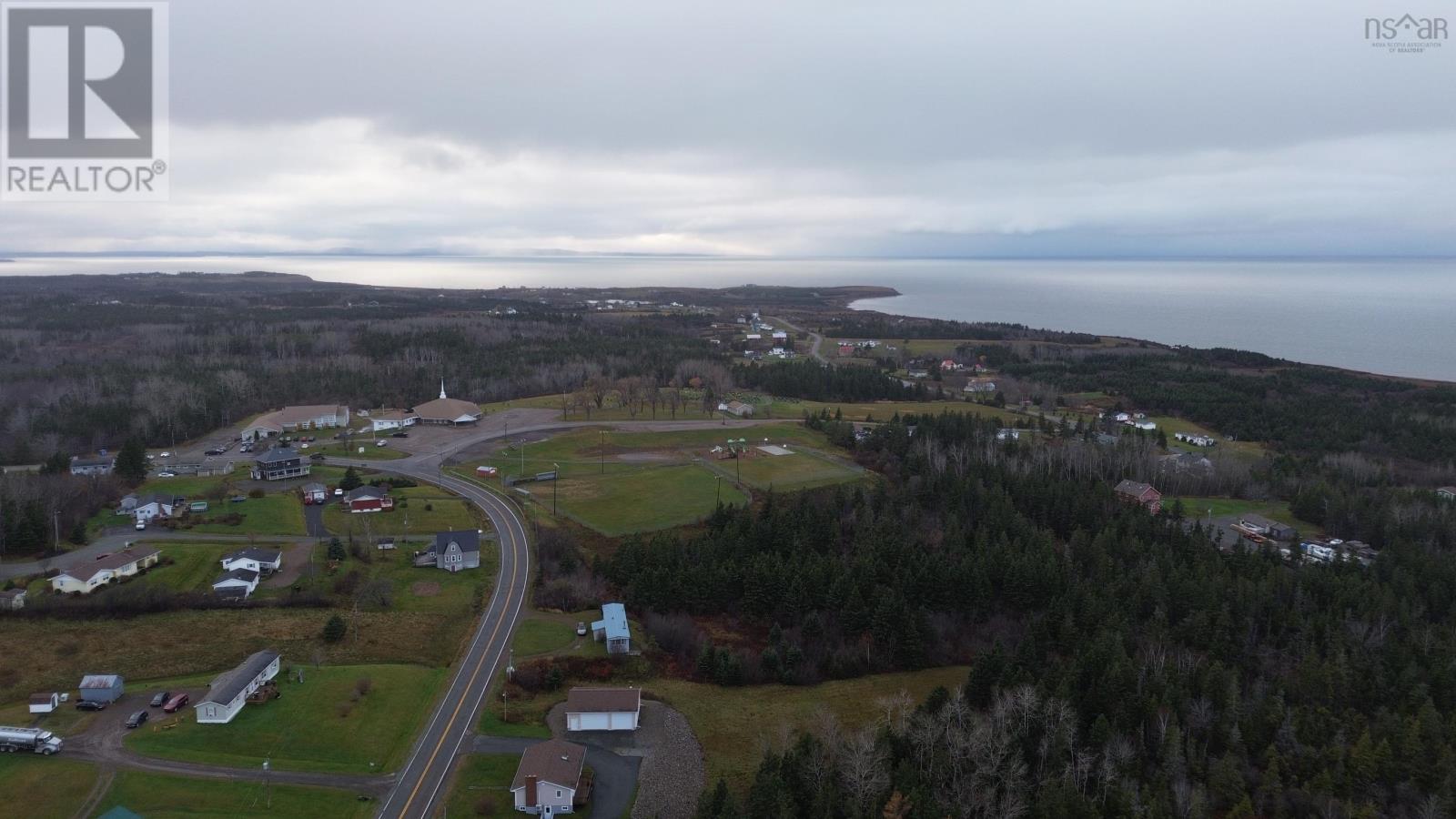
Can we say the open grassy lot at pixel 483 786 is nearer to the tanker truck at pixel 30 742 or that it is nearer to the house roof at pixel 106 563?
the tanker truck at pixel 30 742

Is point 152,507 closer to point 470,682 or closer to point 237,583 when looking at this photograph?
point 237,583

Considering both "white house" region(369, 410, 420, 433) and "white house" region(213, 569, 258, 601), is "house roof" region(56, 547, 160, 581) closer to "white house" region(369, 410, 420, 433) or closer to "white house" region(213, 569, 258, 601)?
"white house" region(213, 569, 258, 601)

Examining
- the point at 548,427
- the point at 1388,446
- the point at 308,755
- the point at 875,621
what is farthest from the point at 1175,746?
the point at 1388,446

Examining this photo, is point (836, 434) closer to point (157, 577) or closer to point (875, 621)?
point (875, 621)

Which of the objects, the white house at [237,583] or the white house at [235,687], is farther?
the white house at [237,583]

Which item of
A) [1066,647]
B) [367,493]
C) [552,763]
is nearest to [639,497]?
[367,493]

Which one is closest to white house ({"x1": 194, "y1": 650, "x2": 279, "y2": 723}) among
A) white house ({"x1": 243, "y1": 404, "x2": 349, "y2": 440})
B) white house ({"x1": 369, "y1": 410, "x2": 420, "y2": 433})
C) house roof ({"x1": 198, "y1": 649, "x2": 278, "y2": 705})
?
house roof ({"x1": 198, "y1": 649, "x2": 278, "y2": 705})

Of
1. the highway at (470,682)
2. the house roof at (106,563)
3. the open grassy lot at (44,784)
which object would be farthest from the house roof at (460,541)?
the open grassy lot at (44,784)
